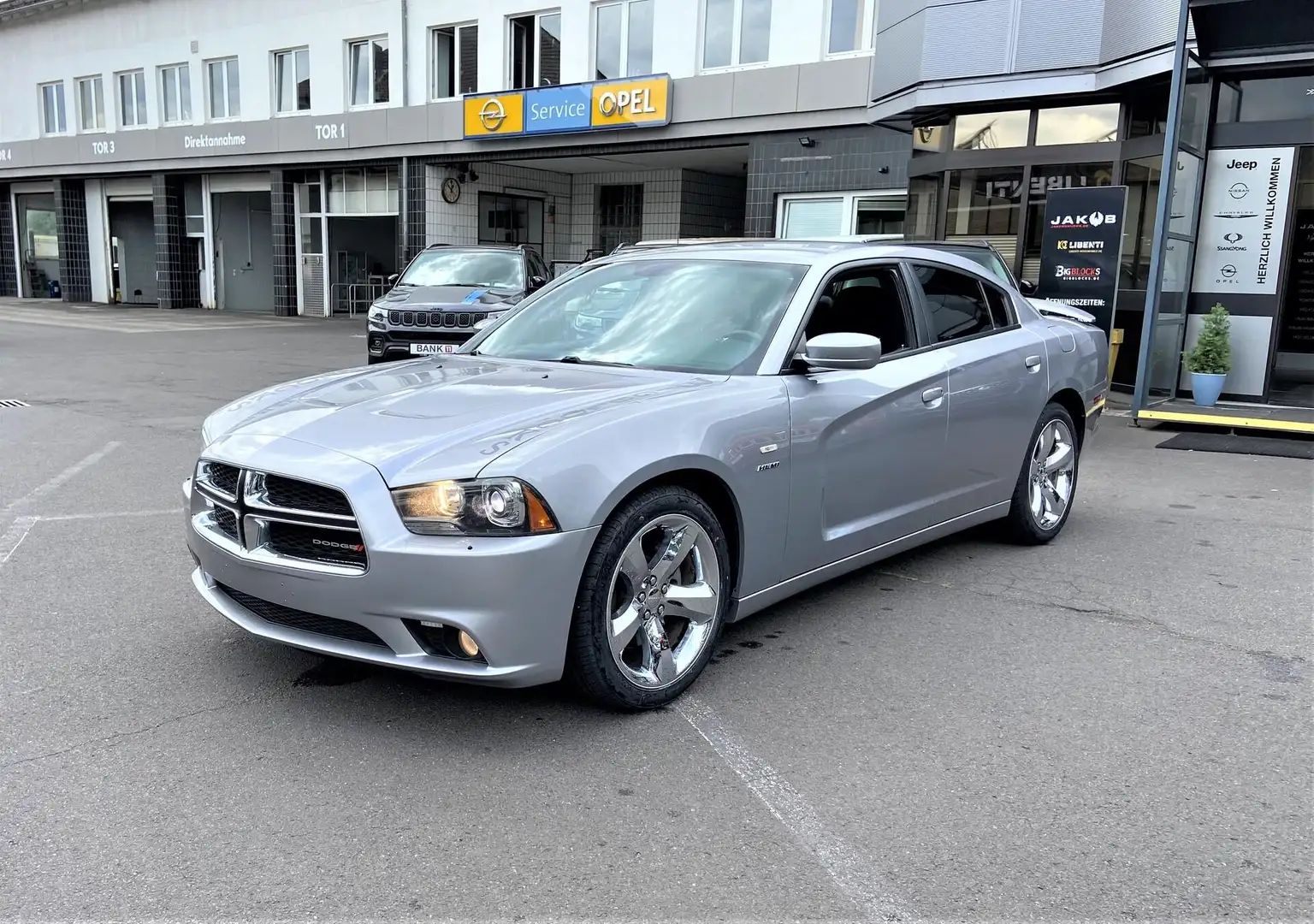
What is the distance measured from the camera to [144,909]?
→ 2.44m

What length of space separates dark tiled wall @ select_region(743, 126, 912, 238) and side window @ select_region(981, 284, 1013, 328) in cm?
1231

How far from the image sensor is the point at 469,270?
13508 mm

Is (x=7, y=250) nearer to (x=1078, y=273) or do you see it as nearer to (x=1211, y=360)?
(x=1078, y=273)

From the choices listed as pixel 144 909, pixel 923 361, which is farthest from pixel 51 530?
pixel 923 361

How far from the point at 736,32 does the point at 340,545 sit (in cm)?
1783

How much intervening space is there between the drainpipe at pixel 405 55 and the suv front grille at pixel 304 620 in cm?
2227

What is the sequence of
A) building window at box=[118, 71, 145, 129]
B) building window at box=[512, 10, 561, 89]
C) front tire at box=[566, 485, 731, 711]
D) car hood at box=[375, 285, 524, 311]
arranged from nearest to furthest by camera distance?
1. front tire at box=[566, 485, 731, 711]
2. car hood at box=[375, 285, 524, 311]
3. building window at box=[512, 10, 561, 89]
4. building window at box=[118, 71, 145, 129]

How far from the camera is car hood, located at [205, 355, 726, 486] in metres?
3.25

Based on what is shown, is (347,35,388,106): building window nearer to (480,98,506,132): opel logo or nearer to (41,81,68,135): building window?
(480,98,506,132): opel logo

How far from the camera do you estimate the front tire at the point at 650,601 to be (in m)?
3.34

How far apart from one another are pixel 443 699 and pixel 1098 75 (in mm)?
11113

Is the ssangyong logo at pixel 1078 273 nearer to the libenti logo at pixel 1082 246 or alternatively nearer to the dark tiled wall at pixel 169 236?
the libenti logo at pixel 1082 246

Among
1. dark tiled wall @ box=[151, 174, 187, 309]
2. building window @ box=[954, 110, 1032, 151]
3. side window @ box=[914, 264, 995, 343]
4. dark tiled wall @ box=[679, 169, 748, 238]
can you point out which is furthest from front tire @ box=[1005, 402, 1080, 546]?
dark tiled wall @ box=[151, 174, 187, 309]

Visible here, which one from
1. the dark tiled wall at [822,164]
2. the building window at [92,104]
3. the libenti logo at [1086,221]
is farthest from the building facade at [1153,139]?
the building window at [92,104]
